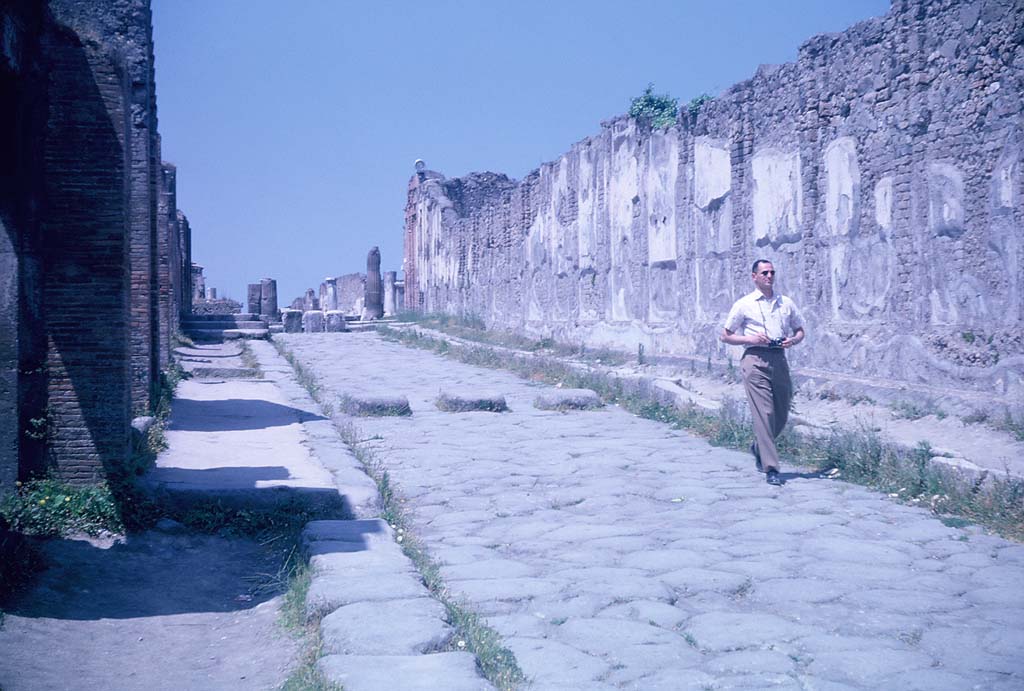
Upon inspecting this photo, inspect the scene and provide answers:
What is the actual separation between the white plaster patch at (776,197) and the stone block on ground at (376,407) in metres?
4.47

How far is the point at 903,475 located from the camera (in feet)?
19.9

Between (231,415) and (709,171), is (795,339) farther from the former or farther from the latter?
(709,171)

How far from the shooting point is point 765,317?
22.6 ft

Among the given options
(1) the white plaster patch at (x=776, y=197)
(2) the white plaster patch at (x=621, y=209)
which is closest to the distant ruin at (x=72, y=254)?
(1) the white plaster patch at (x=776, y=197)

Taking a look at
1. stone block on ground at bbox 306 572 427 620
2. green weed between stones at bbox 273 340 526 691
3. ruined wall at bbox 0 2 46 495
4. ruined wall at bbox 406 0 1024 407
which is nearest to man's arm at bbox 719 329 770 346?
ruined wall at bbox 406 0 1024 407

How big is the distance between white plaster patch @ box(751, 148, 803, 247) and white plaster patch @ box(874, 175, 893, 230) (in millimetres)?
1265

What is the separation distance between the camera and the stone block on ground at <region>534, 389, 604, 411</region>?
10414 millimetres

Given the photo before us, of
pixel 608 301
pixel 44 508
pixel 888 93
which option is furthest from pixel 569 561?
pixel 608 301

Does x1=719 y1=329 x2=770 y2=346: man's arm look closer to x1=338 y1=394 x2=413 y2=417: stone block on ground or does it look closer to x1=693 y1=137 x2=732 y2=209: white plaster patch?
x1=338 y1=394 x2=413 y2=417: stone block on ground

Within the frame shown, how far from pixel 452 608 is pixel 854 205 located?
277 inches

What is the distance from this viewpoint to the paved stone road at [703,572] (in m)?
3.25

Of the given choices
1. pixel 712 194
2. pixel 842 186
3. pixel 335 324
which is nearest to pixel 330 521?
pixel 842 186

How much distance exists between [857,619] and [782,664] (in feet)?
2.11

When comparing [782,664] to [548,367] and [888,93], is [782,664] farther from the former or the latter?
[548,367]
